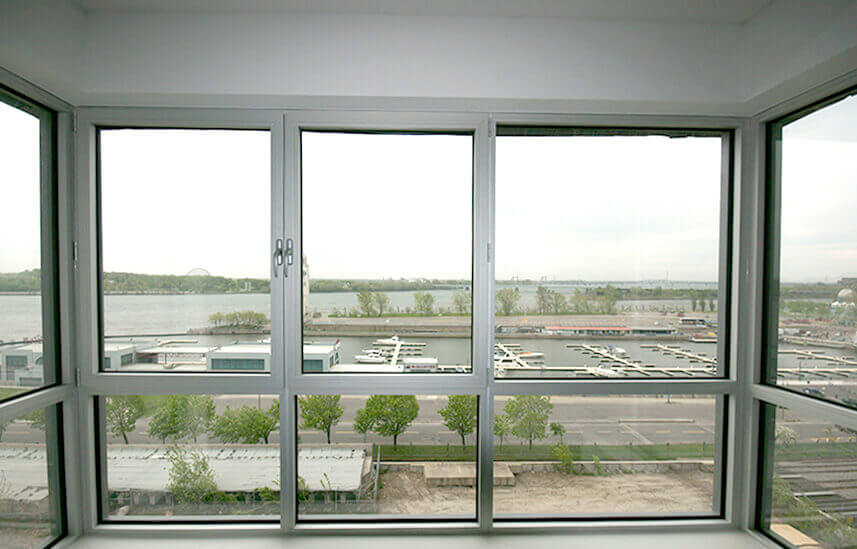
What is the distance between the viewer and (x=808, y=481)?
2.00m

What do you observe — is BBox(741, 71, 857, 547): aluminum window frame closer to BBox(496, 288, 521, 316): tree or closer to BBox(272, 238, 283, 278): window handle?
BBox(496, 288, 521, 316): tree

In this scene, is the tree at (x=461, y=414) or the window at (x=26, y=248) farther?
the tree at (x=461, y=414)

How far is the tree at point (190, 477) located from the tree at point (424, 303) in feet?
4.14

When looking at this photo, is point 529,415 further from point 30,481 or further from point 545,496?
point 30,481

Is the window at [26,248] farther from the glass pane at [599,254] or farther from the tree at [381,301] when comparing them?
the glass pane at [599,254]

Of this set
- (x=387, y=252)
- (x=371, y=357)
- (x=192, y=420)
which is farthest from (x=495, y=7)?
(x=192, y=420)

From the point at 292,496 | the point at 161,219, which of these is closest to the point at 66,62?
the point at 161,219

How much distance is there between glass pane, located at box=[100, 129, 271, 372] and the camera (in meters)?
2.21

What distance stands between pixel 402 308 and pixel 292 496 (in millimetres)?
1026

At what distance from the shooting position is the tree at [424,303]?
226cm

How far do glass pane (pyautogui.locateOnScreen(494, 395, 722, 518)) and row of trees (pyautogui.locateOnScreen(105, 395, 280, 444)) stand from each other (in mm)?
1155

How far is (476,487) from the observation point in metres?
2.27

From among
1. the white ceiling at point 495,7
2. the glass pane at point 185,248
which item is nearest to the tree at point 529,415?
the glass pane at point 185,248

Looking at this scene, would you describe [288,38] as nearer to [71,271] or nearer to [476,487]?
[71,271]
